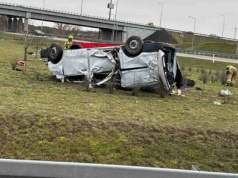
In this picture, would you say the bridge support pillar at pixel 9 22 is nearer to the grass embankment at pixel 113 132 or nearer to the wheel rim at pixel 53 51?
the wheel rim at pixel 53 51

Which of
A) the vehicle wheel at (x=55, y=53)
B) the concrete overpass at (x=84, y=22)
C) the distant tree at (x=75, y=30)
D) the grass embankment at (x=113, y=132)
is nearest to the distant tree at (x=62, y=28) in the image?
the distant tree at (x=75, y=30)

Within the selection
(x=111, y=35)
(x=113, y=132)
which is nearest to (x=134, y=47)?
(x=113, y=132)

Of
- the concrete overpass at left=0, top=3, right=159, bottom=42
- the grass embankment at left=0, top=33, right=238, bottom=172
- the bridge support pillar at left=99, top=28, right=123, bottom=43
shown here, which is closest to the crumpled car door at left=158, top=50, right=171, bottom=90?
the grass embankment at left=0, top=33, right=238, bottom=172

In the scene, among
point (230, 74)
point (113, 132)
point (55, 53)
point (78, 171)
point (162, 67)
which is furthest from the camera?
point (230, 74)

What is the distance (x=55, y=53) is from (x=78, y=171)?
28.3 feet

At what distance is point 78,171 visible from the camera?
3104 millimetres

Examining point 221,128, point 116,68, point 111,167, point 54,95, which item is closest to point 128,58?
point 116,68

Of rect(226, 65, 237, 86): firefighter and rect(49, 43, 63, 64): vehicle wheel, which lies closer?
rect(49, 43, 63, 64): vehicle wheel

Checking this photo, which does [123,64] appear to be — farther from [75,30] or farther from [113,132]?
[75,30]

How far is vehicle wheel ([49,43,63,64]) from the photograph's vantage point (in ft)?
37.4

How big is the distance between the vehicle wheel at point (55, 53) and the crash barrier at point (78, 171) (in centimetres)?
852

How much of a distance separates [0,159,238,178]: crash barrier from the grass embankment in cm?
235

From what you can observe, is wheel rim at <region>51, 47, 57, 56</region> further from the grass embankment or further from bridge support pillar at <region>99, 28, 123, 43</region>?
bridge support pillar at <region>99, 28, 123, 43</region>

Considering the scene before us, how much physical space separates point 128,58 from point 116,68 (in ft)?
1.51
